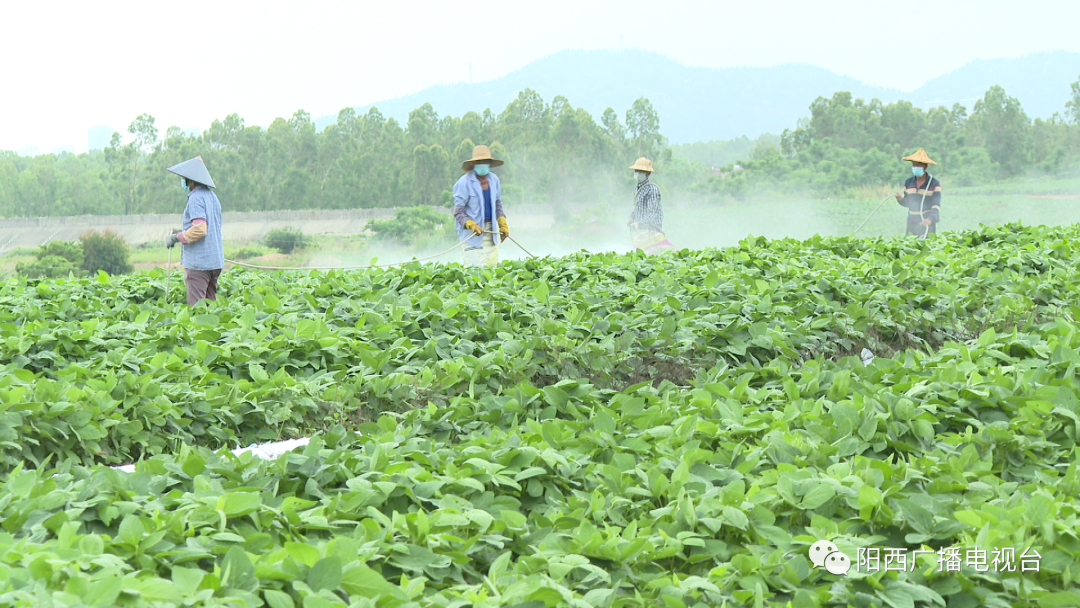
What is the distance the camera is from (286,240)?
27.2 meters

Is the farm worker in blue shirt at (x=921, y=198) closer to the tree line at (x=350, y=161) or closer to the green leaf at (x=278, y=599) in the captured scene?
the green leaf at (x=278, y=599)

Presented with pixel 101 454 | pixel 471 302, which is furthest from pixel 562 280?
pixel 101 454

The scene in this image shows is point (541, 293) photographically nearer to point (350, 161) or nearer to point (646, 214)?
point (646, 214)

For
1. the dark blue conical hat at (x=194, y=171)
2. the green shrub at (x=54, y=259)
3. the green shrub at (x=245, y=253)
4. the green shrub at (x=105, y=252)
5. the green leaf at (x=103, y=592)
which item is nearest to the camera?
the green leaf at (x=103, y=592)

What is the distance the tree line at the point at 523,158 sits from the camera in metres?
27.3

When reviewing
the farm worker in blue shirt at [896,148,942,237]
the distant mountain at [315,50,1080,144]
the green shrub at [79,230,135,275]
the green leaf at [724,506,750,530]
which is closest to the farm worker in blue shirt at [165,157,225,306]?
the green leaf at [724,506,750,530]

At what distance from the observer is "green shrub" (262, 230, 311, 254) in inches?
1070

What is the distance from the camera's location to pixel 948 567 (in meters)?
1.65

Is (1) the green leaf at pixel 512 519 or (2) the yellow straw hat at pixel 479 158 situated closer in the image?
(1) the green leaf at pixel 512 519

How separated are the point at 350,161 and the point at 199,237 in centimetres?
2472

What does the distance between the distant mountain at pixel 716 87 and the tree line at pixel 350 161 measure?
6675 centimetres

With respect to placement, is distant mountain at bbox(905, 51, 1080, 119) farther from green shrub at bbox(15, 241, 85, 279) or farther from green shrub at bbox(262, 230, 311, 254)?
green shrub at bbox(15, 241, 85, 279)

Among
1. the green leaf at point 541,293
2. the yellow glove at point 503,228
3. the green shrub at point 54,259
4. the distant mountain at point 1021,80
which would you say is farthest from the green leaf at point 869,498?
the distant mountain at point 1021,80

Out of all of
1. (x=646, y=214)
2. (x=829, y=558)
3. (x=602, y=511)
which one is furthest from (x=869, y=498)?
(x=646, y=214)
